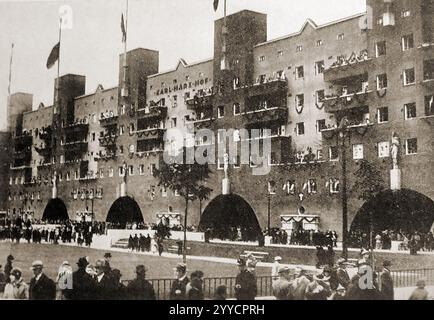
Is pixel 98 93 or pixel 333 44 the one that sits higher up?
pixel 333 44

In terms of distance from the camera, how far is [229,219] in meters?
22.8

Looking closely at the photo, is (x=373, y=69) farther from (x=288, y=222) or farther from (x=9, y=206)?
(x=9, y=206)

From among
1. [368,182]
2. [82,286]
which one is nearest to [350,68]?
[368,182]

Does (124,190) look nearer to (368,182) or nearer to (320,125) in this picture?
(320,125)

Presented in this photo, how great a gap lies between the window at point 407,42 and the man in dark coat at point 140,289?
12686 mm

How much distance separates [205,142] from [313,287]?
28.1 feet

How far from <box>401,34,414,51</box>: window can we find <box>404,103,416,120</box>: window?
1904mm

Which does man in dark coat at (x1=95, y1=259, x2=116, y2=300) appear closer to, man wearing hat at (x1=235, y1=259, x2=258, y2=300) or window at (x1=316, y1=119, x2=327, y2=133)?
man wearing hat at (x1=235, y1=259, x2=258, y2=300)

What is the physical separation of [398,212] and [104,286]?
29.4 feet

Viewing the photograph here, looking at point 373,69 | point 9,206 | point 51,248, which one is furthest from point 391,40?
point 9,206

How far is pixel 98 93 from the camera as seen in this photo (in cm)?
2348

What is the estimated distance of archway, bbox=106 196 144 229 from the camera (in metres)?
21.4

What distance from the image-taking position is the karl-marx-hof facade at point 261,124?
18484mm

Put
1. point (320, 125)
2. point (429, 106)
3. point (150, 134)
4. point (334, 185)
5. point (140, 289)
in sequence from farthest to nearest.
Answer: point (150, 134) < point (320, 125) < point (334, 185) < point (429, 106) < point (140, 289)
